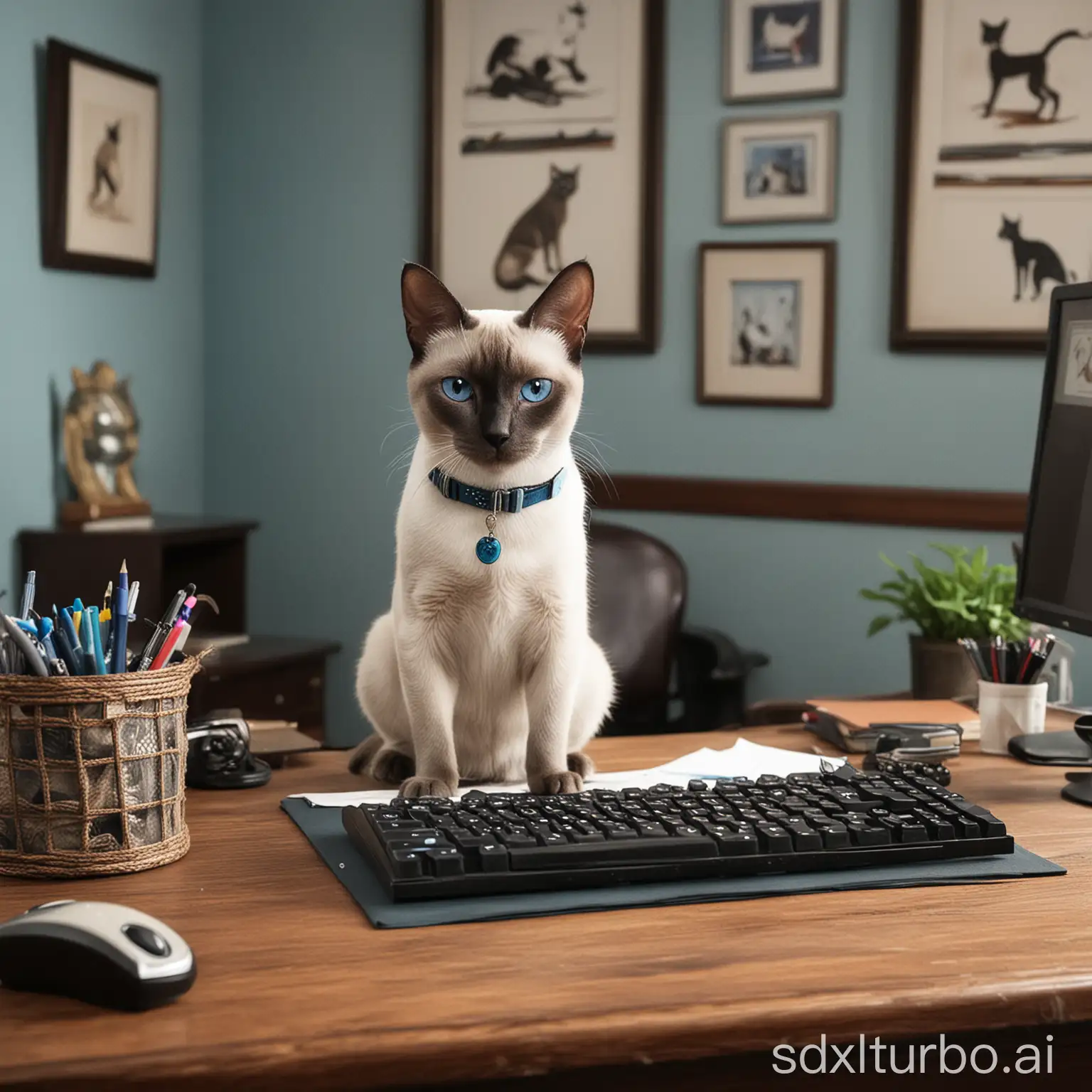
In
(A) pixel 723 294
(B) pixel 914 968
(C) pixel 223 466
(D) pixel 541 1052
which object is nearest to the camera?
(D) pixel 541 1052

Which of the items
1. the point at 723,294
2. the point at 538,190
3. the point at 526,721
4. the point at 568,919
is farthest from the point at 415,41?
the point at 568,919

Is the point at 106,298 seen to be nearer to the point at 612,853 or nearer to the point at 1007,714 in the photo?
the point at 1007,714

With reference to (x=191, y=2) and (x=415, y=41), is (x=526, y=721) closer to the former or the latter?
(x=415, y=41)

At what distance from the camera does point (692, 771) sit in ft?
4.68

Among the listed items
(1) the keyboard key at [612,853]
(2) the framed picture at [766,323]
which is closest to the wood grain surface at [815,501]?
(2) the framed picture at [766,323]

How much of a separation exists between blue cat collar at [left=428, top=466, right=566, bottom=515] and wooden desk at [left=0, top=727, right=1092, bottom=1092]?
408 mm

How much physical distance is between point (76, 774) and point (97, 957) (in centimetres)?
27

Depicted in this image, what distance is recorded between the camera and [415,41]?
11.9ft

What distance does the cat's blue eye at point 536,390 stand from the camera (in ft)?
4.30

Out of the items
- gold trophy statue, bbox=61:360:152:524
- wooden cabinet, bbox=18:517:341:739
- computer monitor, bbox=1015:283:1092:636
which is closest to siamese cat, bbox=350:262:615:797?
computer monitor, bbox=1015:283:1092:636

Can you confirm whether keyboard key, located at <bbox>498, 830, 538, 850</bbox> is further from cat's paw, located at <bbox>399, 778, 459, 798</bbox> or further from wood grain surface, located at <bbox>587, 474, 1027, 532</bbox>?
wood grain surface, located at <bbox>587, 474, 1027, 532</bbox>

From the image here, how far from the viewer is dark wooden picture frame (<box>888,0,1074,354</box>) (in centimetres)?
303

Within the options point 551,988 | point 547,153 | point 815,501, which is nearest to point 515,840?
point 551,988

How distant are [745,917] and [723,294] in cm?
252
